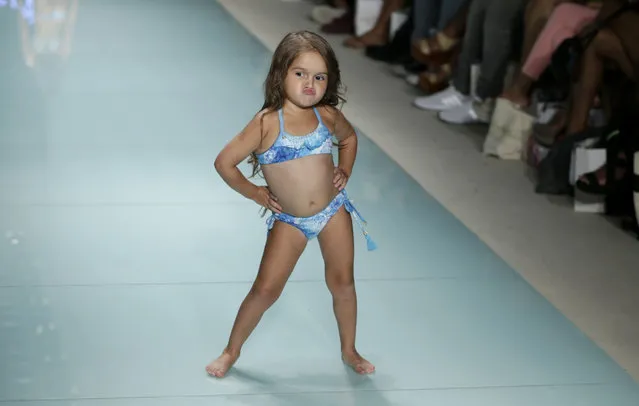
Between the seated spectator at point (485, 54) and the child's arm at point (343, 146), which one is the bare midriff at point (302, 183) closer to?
the child's arm at point (343, 146)

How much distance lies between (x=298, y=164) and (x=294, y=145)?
0.15ft

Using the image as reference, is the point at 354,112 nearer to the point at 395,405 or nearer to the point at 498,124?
the point at 498,124

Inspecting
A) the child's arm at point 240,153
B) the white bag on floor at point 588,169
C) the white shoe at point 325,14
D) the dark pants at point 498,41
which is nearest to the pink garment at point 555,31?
the dark pants at point 498,41

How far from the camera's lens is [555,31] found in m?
5.22

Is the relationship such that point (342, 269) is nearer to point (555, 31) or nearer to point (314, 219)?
point (314, 219)

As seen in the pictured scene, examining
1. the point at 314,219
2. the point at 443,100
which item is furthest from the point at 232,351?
the point at 443,100

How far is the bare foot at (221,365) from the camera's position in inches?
125

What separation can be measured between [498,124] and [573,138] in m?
0.64

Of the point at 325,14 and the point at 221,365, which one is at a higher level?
the point at 221,365

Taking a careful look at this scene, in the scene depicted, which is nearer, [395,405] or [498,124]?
[395,405]

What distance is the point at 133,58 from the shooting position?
716 centimetres

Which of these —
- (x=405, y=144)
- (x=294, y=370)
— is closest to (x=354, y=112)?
(x=405, y=144)

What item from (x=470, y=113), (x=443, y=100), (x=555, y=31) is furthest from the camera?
(x=443, y=100)

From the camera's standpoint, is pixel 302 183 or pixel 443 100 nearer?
pixel 302 183
